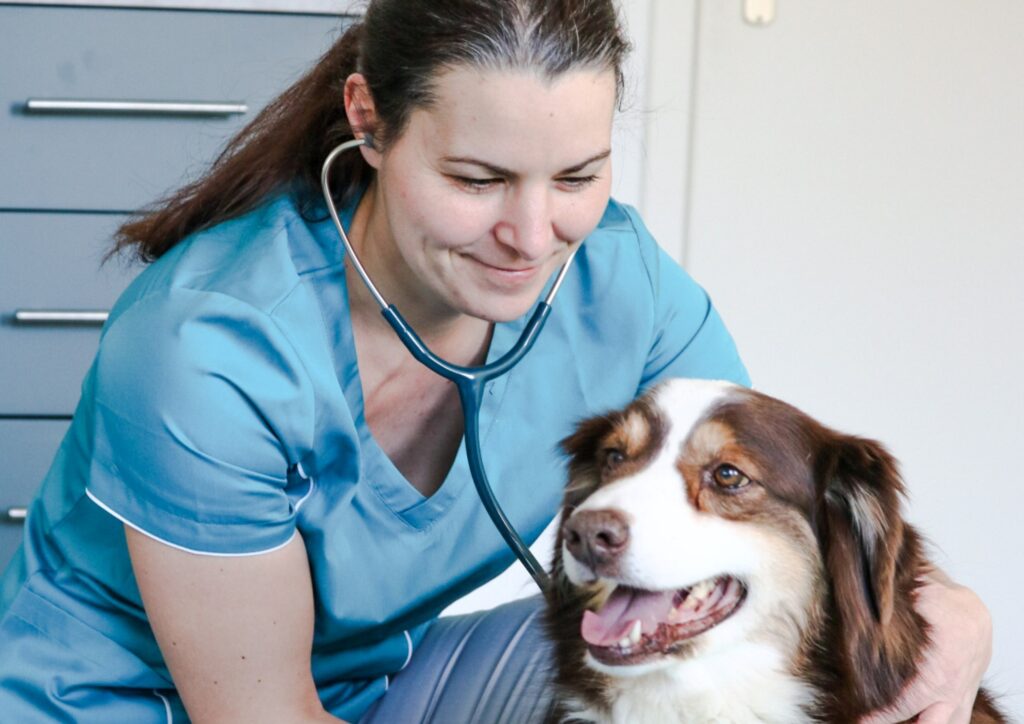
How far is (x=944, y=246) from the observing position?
2576 mm

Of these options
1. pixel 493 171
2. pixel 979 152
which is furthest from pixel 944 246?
pixel 493 171

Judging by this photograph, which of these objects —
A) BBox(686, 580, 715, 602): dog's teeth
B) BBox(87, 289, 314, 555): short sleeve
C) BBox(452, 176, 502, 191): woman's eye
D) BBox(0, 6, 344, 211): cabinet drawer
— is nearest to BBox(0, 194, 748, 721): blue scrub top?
BBox(87, 289, 314, 555): short sleeve

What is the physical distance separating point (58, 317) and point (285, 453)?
1.10 meters

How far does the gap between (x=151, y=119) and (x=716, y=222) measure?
1042mm

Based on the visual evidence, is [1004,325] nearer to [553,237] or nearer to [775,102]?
[775,102]

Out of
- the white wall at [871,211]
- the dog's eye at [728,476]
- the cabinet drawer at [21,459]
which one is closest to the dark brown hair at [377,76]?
the dog's eye at [728,476]

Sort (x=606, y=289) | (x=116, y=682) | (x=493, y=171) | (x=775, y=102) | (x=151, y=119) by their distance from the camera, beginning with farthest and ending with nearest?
(x=775, y=102) < (x=151, y=119) < (x=606, y=289) < (x=116, y=682) < (x=493, y=171)

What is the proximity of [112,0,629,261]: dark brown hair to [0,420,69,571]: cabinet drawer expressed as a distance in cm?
78

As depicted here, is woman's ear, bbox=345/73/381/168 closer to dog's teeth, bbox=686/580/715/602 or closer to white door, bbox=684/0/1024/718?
dog's teeth, bbox=686/580/715/602

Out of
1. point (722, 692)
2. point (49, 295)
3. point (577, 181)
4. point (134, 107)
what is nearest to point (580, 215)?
point (577, 181)

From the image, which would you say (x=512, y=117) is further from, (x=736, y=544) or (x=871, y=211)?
(x=871, y=211)

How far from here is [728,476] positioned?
52.1 inches

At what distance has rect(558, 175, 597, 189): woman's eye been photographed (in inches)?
51.6

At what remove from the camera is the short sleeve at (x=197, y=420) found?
4.25ft
